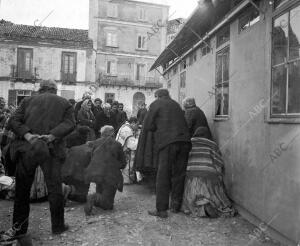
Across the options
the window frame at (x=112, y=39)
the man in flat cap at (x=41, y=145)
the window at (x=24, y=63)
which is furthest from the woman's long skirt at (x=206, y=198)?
the window frame at (x=112, y=39)

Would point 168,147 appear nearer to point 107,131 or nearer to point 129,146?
point 107,131

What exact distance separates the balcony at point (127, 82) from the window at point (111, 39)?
3.04 meters

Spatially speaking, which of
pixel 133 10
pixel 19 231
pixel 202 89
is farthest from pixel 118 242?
pixel 133 10

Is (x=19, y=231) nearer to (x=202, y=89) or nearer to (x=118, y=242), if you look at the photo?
(x=118, y=242)

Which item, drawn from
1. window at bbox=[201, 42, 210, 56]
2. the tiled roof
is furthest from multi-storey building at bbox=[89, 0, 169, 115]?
window at bbox=[201, 42, 210, 56]

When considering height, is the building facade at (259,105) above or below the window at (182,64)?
below

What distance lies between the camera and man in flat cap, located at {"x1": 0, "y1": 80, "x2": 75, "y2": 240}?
4.29 m

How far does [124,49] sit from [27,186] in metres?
32.0

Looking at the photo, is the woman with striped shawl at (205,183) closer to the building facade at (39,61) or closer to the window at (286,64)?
the window at (286,64)

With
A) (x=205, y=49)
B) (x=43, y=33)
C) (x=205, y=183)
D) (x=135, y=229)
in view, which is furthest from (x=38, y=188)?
(x=43, y=33)

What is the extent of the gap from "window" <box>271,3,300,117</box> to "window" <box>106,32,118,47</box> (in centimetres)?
3101

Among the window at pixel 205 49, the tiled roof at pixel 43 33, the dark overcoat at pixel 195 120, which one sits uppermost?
the tiled roof at pixel 43 33

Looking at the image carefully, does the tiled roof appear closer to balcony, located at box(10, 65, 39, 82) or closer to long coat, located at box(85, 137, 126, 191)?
balcony, located at box(10, 65, 39, 82)

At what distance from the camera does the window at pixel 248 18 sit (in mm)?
5325
